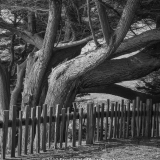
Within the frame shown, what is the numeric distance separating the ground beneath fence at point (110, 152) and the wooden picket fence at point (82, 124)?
0.77 ft

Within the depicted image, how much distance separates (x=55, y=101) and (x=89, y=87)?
1305 mm

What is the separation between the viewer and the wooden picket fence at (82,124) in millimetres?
7316

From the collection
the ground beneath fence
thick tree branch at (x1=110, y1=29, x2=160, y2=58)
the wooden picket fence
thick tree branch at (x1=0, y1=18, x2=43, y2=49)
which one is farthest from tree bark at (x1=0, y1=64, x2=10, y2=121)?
the ground beneath fence

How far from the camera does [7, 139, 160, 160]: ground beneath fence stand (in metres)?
7.27

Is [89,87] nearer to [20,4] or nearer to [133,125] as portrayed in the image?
[133,125]

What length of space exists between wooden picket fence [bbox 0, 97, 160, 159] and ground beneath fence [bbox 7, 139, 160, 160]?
0.77 ft

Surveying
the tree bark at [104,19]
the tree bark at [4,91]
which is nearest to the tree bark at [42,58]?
the tree bark at [104,19]

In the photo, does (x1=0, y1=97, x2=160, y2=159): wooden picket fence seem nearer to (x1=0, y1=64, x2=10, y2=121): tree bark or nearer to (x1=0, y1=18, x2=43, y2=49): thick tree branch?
(x1=0, y1=18, x2=43, y2=49): thick tree branch

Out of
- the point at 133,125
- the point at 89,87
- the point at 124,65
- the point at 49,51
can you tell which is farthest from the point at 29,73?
the point at 133,125

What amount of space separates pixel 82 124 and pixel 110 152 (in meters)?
1.32

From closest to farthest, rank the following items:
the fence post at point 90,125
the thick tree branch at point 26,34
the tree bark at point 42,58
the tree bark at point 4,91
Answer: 1. the fence post at point 90,125
2. the tree bark at point 42,58
3. the thick tree branch at point 26,34
4. the tree bark at point 4,91

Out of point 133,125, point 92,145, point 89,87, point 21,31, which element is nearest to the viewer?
point 92,145

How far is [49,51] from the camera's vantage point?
10.9 meters

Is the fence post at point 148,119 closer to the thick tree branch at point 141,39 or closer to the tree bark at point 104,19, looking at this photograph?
the thick tree branch at point 141,39
